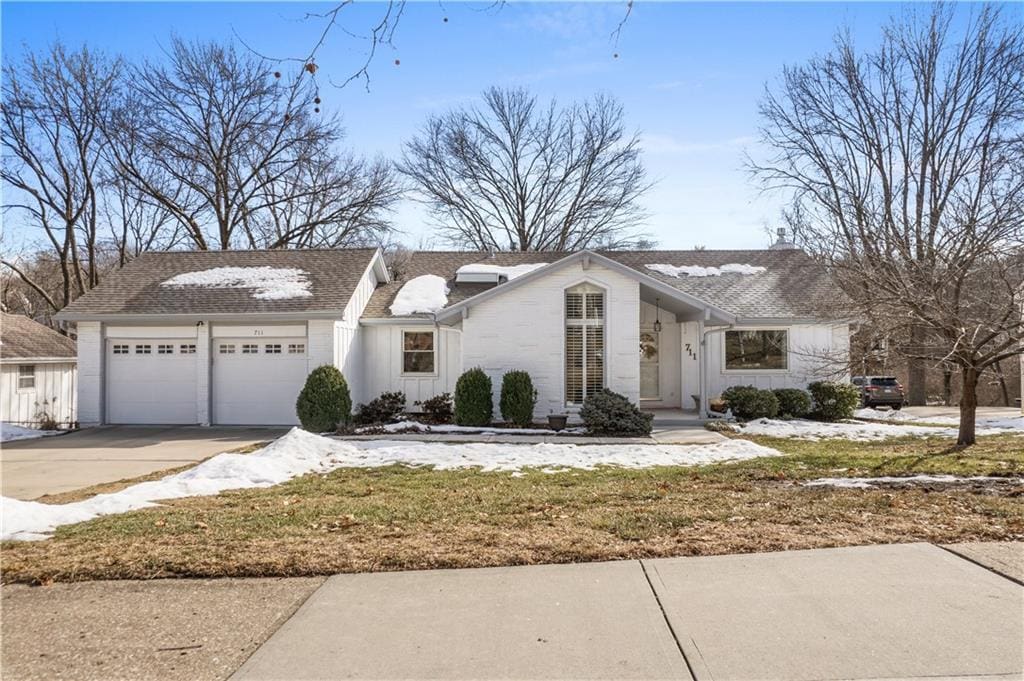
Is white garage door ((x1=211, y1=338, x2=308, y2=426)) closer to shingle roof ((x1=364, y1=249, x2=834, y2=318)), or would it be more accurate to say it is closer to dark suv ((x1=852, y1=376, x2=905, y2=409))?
shingle roof ((x1=364, y1=249, x2=834, y2=318))

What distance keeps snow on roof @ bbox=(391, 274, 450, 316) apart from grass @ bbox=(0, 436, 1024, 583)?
9823 mm

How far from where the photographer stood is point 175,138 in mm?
27953

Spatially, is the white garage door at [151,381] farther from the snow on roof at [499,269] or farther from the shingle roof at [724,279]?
the snow on roof at [499,269]

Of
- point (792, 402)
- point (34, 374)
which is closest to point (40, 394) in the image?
point (34, 374)

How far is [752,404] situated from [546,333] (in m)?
5.52

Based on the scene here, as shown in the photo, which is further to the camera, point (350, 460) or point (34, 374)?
point (34, 374)

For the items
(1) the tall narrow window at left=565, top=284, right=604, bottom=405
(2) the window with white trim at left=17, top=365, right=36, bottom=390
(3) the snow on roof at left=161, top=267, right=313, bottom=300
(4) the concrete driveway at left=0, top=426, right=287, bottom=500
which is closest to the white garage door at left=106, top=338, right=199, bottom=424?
(4) the concrete driveway at left=0, top=426, right=287, bottom=500

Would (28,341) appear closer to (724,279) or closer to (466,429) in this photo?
(466,429)

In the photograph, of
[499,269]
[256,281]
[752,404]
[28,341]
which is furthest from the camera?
[499,269]

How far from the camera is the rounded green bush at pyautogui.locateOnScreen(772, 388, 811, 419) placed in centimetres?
1730

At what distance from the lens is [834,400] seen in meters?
17.5

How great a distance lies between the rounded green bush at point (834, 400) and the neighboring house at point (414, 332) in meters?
0.42

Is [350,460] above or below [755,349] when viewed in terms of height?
below

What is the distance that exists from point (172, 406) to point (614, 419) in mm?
11483
